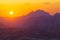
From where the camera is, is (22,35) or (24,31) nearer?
(22,35)

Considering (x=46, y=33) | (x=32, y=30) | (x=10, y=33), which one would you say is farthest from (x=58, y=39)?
(x=10, y=33)

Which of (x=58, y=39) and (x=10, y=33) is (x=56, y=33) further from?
(x=10, y=33)

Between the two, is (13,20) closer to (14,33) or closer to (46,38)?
(14,33)

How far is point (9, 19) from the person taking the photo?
39.3 ft

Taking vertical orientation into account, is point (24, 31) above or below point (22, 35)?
above

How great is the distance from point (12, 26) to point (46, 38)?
209cm

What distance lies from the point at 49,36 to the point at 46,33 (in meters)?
0.54

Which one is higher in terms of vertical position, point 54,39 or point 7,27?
point 7,27

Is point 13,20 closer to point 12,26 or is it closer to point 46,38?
point 12,26

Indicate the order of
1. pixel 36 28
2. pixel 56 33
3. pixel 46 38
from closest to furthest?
1. pixel 46 38
2. pixel 56 33
3. pixel 36 28

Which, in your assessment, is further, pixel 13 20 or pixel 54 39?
pixel 13 20

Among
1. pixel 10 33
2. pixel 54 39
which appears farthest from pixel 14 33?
pixel 54 39

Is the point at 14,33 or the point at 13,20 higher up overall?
the point at 13,20

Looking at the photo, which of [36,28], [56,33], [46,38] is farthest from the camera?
[36,28]
